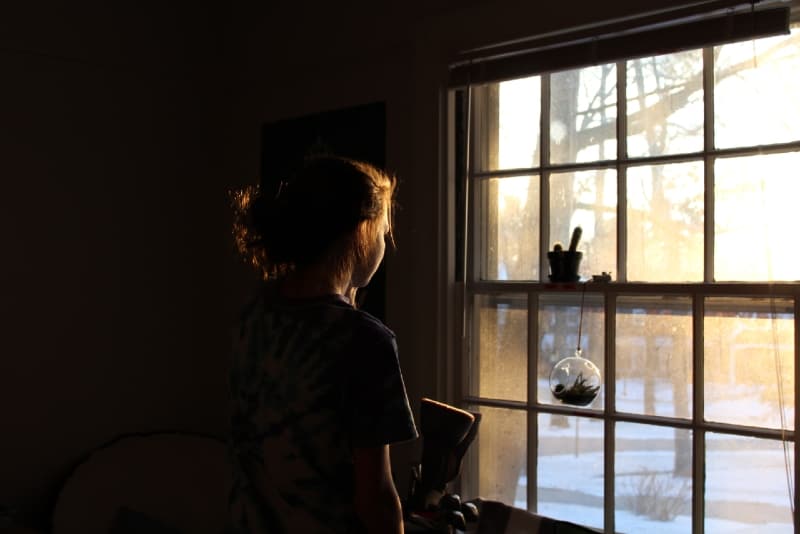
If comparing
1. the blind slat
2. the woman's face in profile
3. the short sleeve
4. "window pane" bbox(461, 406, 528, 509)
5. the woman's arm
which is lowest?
"window pane" bbox(461, 406, 528, 509)

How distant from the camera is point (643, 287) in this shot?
2064mm

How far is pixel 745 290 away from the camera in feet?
6.22

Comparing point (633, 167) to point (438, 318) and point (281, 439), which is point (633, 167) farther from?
point (281, 439)

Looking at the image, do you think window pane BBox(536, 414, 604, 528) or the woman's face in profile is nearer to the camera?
the woman's face in profile

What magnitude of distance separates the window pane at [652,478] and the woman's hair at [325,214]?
46.9 inches

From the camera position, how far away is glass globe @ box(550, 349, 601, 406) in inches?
81.9

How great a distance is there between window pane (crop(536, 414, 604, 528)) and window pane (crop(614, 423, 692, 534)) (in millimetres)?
65

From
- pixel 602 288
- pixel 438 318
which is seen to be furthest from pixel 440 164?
pixel 602 288

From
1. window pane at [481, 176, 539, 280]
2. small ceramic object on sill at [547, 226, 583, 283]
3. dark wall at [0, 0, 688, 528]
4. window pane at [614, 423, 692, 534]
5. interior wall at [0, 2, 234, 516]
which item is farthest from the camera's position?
interior wall at [0, 2, 234, 516]

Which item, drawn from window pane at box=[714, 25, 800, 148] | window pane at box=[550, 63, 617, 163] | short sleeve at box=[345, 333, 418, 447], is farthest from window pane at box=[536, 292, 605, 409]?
short sleeve at box=[345, 333, 418, 447]

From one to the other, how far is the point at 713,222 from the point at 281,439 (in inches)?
52.3

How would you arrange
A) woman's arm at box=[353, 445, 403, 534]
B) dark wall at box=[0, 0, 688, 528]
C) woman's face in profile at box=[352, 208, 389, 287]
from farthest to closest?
dark wall at box=[0, 0, 688, 528] < woman's face in profile at box=[352, 208, 389, 287] < woman's arm at box=[353, 445, 403, 534]

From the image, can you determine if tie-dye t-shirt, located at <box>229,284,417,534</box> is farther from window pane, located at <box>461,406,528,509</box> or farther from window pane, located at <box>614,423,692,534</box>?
window pane, located at <box>461,406,528,509</box>

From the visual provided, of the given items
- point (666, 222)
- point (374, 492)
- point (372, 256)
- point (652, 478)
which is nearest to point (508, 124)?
point (666, 222)
